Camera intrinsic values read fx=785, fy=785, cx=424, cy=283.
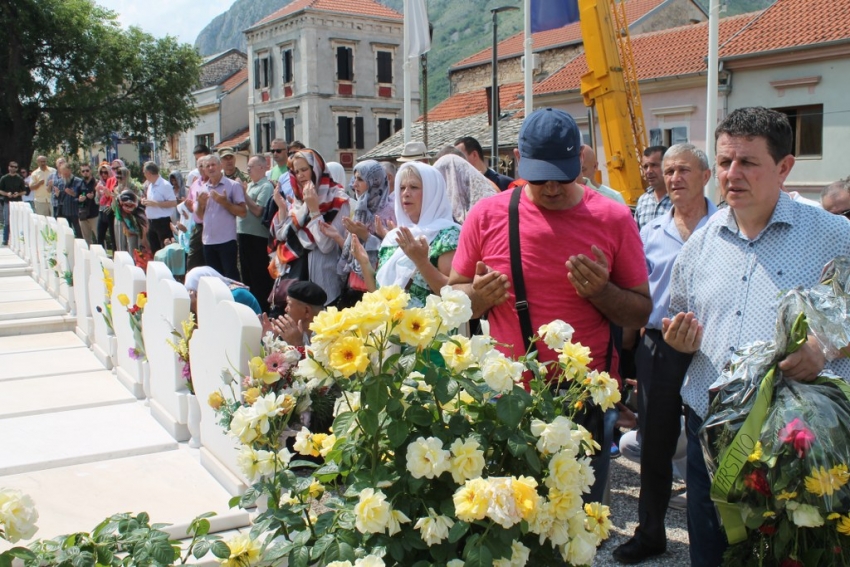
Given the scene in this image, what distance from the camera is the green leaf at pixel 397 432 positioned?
1835 millimetres

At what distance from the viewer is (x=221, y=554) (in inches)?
81.5

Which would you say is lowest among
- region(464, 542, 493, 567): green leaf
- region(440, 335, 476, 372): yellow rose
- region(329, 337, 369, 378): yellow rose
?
region(464, 542, 493, 567): green leaf

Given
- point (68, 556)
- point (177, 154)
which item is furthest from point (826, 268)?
point (177, 154)

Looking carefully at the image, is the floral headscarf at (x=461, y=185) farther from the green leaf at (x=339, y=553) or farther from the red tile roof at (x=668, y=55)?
the red tile roof at (x=668, y=55)

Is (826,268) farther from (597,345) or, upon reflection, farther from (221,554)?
(221,554)

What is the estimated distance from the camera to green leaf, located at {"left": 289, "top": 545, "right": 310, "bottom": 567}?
1.92 m

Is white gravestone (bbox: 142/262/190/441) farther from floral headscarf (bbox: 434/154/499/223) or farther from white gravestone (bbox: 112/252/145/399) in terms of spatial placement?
floral headscarf (bbox: 434/154/499/223)

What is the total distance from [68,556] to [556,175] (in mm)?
1934

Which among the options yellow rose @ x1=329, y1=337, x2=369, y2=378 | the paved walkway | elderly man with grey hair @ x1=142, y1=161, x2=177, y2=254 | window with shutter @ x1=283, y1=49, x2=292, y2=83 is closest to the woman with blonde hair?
the paved walkway

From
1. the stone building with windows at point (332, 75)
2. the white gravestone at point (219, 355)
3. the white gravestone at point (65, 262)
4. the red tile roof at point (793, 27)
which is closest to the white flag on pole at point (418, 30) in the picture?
the white gravestone at point (65, 262)

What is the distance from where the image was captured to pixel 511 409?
1.88 metres

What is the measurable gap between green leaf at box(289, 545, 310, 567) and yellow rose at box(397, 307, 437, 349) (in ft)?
1.92

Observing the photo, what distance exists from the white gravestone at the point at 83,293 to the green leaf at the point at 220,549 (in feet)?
17.0

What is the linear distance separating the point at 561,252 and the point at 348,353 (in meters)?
1.29
